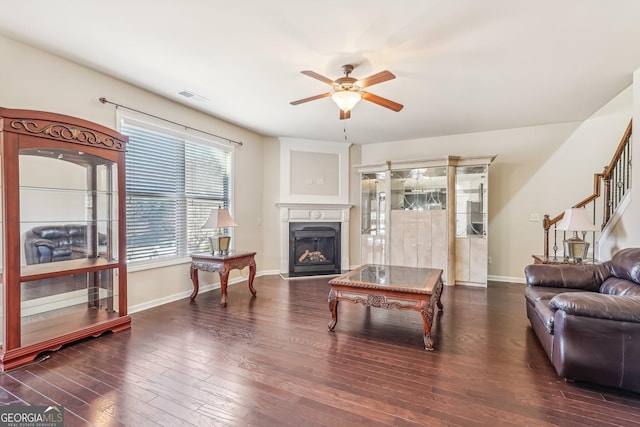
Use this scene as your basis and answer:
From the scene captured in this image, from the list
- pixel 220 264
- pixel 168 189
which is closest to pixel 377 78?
pixel 220 264

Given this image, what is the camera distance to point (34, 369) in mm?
A: 2289

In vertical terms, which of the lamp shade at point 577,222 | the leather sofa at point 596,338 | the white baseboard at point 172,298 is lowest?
the white baseboard at point 172,298

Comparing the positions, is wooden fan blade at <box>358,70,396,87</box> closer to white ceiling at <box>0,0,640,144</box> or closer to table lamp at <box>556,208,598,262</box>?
white ceiling at <box>0,0,640,144</box>

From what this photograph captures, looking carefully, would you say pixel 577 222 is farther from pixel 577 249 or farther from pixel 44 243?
pixel 44 243

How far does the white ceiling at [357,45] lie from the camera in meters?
2.19

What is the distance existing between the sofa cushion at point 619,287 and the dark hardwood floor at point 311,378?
78 cm

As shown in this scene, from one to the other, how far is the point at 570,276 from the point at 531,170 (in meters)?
2.74

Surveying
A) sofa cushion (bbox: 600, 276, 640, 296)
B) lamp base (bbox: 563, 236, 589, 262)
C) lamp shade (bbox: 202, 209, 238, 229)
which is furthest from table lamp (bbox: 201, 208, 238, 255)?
lamp base (bbox: 563, 236, 589, 262)

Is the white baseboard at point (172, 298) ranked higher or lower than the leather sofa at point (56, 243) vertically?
lower

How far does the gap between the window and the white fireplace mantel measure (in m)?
1.29

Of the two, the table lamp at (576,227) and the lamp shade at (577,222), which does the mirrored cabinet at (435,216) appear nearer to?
the table lamp at (576,227)

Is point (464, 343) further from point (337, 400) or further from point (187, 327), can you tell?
point (187, 327)

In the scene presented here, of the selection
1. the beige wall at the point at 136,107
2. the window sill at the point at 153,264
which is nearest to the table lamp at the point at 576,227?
the beige wall at the point at 136,107

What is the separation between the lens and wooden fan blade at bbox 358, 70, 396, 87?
2494mm
